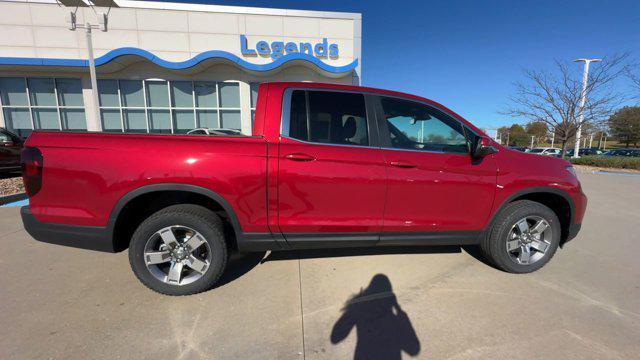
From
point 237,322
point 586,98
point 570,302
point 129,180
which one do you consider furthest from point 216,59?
point 586,98

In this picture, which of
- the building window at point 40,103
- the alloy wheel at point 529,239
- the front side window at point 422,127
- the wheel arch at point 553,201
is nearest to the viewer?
the front side window at point 422,127

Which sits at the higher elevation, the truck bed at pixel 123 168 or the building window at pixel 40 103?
the building window at pixel 40 103

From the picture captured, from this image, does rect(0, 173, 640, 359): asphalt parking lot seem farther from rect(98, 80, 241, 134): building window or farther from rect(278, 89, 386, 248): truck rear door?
rect(98, 80, 241, 134): building window

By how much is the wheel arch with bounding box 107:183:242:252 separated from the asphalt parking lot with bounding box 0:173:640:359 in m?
0.60

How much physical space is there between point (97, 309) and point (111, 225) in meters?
0.74

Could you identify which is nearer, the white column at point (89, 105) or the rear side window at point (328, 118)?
the rear side window at point (328, 118)

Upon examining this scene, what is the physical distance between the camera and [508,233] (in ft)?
10.2

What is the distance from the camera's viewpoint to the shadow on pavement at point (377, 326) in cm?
210

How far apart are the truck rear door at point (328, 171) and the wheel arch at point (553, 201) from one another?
1391mm

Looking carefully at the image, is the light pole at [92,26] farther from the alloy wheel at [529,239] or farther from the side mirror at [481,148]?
the alloy wheel at [529,239]

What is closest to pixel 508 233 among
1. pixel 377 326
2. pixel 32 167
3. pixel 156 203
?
pixel 377 326

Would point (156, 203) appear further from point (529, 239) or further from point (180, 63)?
point (180, 63)

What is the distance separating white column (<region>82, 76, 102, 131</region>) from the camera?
41.3 feet

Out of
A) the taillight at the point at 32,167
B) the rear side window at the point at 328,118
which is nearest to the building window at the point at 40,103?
the taillight at the point at 32,167
